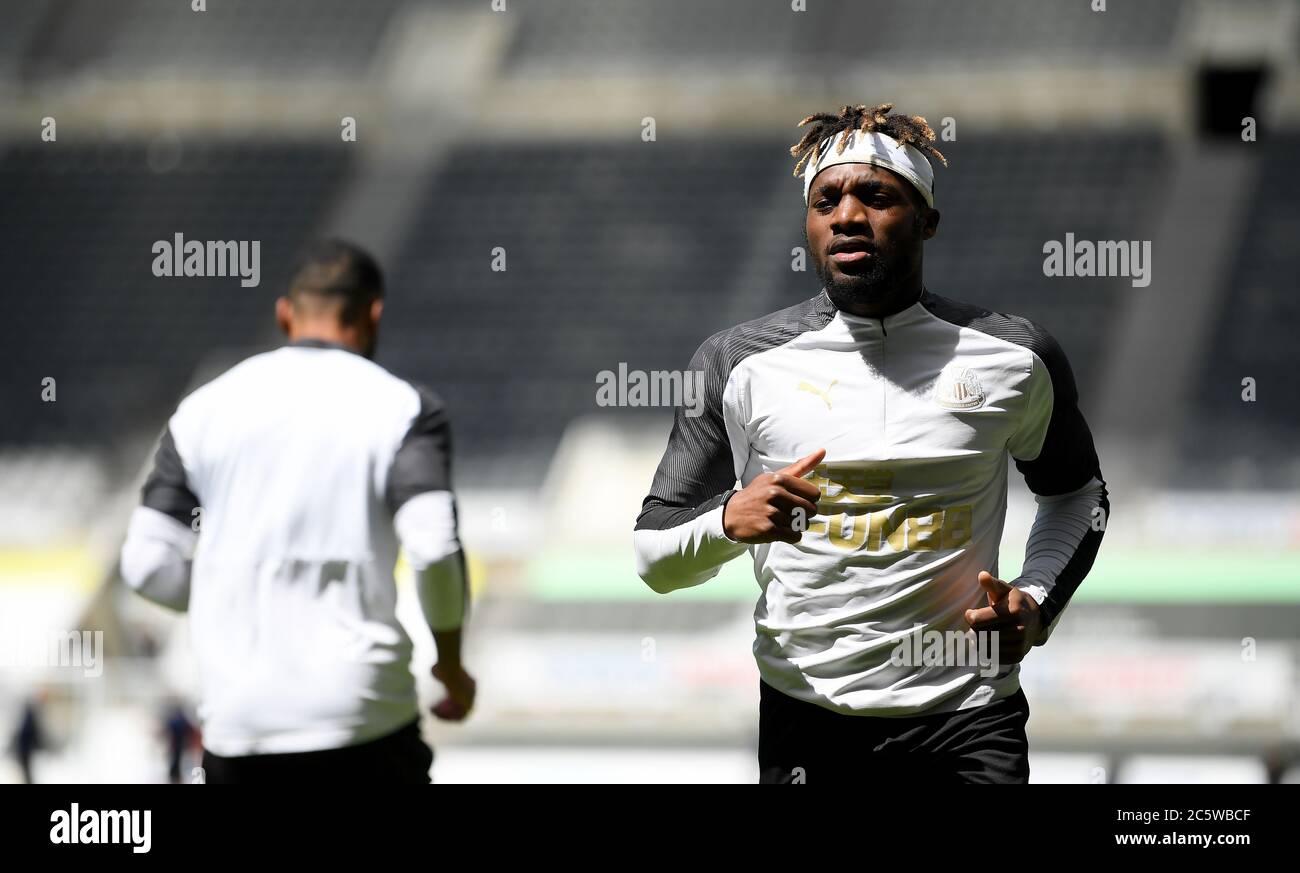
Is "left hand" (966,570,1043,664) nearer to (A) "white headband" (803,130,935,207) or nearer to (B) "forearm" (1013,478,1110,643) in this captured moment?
(B) "forearm" (1013,478,1110,643)

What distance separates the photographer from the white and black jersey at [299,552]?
2418 millimetres

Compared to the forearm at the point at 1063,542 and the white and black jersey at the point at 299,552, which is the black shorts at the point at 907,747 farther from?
the white and black jersey at the point at 299,552

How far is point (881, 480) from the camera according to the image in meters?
2.10

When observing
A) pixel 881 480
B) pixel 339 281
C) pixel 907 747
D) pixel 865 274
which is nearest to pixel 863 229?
pixel 865 274

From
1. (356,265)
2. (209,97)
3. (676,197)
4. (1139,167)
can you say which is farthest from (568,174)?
(356,265)

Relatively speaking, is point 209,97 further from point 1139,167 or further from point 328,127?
point 1139,167

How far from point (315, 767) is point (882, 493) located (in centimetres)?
106

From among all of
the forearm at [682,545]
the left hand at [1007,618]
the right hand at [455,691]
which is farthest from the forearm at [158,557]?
the left hand at [1007,618]

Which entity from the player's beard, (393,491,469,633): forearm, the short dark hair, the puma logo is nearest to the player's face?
the player's beard

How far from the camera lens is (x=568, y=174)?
12.3 m

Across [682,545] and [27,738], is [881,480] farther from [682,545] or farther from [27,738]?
[27,738]

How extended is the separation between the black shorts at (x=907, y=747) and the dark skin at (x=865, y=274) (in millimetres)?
127
